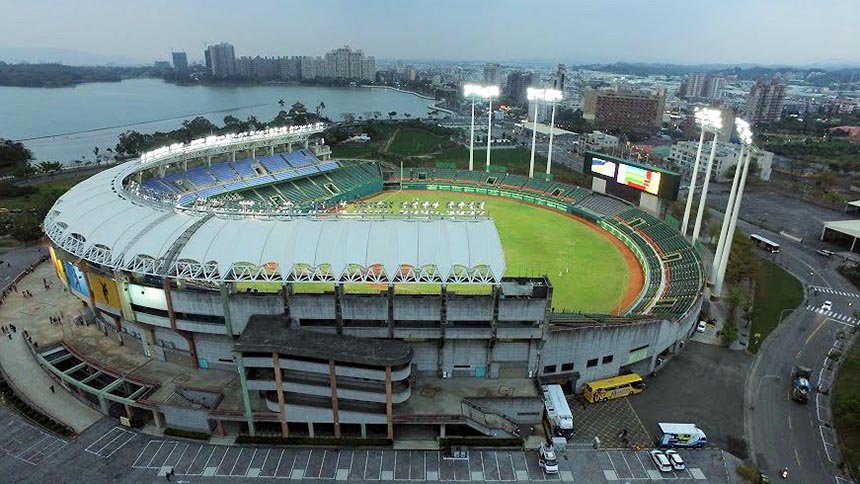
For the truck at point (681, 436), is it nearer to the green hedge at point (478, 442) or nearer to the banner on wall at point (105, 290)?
the green hedge at point (478, 442)

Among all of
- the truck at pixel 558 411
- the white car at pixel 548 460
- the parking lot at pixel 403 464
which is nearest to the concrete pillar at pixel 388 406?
the parking lot at pixel 403 464

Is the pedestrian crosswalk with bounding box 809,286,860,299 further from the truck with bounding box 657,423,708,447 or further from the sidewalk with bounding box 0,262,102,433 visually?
the sidewalk with bounding box 0,262,102,433

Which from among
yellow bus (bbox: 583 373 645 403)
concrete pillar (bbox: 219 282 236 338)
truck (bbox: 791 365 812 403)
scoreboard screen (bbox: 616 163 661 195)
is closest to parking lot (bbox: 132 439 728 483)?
yellow bus (bbox: 583 373 645 403)

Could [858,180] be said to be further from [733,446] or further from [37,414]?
[37,414]

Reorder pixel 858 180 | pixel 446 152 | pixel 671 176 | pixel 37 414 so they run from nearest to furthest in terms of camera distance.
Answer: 1. pixel 37 414
2. pixel 671 176
3. pixel 858 180
4. pixel 446 152

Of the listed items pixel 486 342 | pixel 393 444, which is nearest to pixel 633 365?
pixel 486 342

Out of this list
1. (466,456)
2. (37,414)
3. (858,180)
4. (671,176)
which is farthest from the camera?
(858,180)

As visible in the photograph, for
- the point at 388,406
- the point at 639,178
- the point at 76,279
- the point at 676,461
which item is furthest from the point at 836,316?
the point at 76,279
